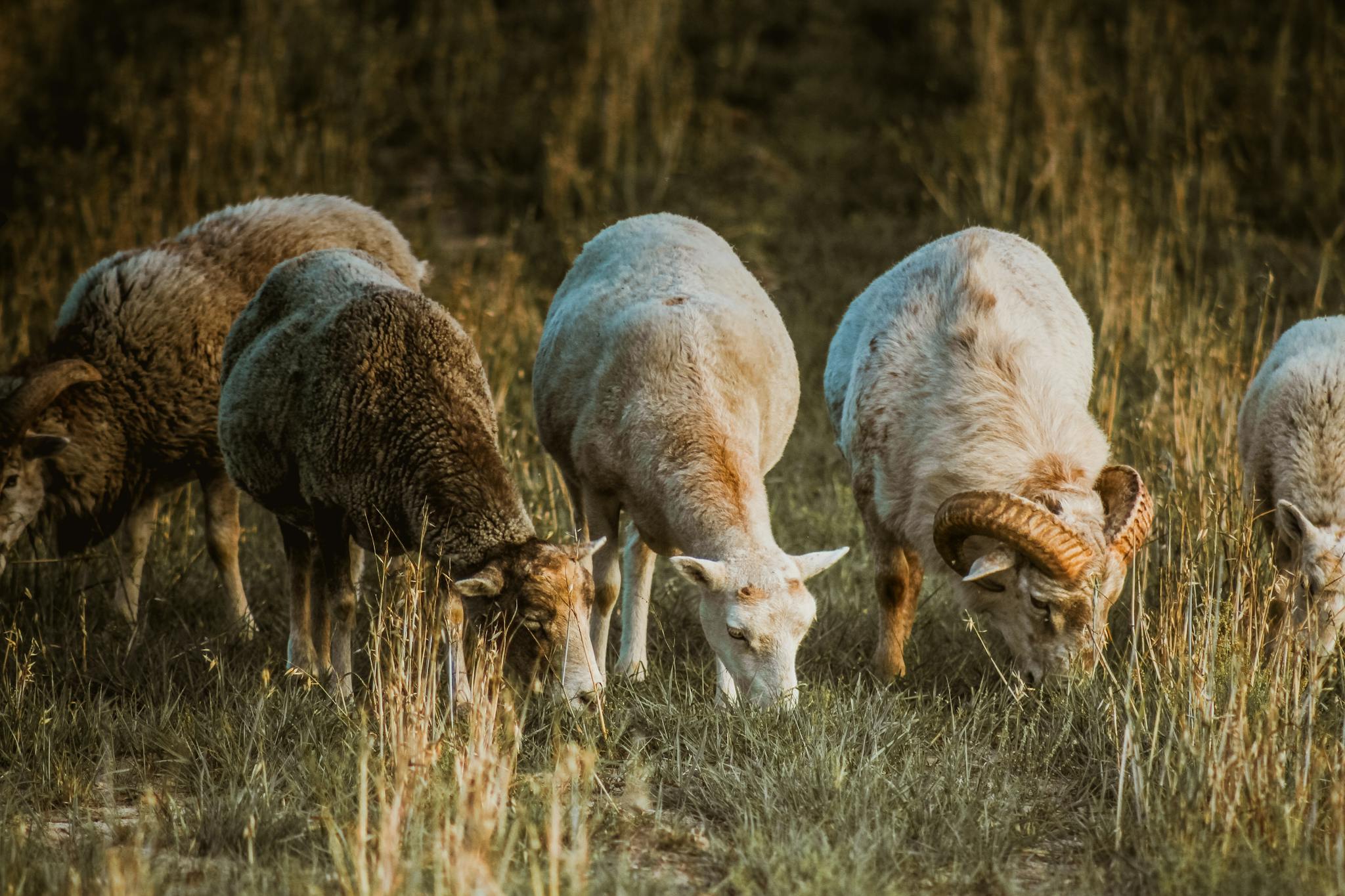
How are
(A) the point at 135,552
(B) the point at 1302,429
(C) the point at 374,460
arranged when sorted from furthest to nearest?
1. (A) the point at 135,552
2. (B) the point at 1302,429
3. (C) the point at 374,460

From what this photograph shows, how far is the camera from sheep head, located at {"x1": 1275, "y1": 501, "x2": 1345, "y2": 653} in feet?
18.2

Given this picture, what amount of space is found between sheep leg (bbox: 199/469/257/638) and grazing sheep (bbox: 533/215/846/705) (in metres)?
1.72

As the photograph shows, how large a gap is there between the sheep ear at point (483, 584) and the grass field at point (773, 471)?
0.51 ft

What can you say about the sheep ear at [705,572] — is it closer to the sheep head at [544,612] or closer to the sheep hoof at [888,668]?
the sheep head at [544,612]

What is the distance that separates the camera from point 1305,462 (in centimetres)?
613

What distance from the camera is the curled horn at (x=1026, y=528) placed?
16.9ft

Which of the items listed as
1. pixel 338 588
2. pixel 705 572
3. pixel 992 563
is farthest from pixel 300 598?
pixel 992 563

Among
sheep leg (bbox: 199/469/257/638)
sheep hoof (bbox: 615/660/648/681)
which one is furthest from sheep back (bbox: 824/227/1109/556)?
sheep leg (bbox: 199/469/257/638)

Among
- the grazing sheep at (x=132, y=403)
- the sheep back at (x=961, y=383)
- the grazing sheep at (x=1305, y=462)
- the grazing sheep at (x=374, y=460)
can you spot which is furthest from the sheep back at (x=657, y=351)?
the grazing sheep at (x=1305, y=462)

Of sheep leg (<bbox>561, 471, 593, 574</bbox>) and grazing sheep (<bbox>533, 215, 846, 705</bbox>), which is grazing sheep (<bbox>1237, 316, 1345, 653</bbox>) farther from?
sheep leg (<bbox>561, 471, 593, 574</bbox>)

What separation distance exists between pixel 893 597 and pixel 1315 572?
1.71 m

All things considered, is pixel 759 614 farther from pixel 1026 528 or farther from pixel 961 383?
pixel 961 383

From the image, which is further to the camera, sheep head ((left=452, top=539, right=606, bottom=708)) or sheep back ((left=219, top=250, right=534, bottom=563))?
sheep back ((left=219, top=250, right=534, bottom=563))

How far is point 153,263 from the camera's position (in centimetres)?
723
